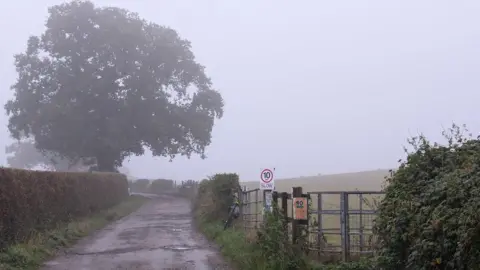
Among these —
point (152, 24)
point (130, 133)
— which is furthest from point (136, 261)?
point (152, 24)

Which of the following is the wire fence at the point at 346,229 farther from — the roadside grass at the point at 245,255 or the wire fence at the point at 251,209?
the wire fence at the point at 251,209

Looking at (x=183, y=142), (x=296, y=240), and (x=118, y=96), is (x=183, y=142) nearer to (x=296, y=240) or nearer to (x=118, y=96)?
(x=118, y=96)

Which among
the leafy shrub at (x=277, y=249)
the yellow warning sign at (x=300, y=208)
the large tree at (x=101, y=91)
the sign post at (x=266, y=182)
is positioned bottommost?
the leafy shrub at (x=277, y=249)

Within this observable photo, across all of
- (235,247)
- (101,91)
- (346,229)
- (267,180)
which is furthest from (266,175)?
(101,91)

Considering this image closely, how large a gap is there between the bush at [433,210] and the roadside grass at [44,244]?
8.34 meters

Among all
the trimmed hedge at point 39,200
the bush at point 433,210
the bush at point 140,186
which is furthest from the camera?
the bush at point 140,186

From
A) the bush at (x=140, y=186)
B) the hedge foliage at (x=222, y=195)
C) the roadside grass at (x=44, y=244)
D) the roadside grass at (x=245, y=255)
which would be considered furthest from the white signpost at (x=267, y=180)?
the bush at (x=140, y=186)

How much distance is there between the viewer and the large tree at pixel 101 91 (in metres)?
48.4

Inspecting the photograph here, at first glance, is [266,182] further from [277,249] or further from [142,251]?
[277,249]

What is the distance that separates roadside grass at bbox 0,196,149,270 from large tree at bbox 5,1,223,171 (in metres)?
23.5

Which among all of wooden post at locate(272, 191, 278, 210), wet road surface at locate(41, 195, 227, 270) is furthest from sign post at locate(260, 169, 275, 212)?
wet road surface at locate(41, 195, 227, 270)

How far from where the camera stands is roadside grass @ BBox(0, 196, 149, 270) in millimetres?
12797

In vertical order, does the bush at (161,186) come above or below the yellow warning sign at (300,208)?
above

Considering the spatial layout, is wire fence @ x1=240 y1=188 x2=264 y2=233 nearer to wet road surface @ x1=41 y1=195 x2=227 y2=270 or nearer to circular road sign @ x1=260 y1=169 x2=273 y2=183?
circular road sign @ x1=260 y1=169 x2=273 y2=183
